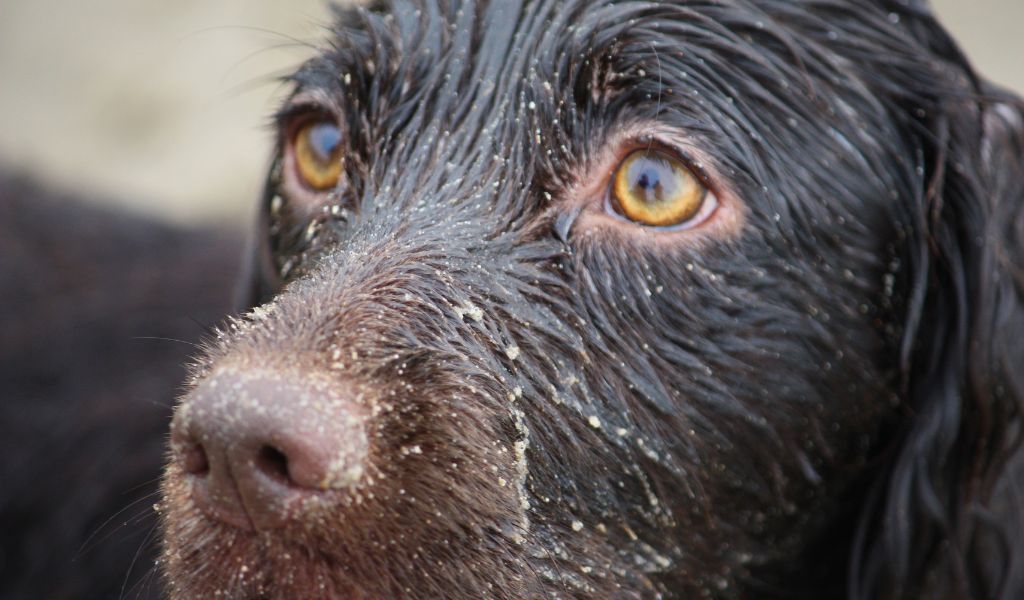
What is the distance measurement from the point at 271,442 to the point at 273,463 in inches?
2.7

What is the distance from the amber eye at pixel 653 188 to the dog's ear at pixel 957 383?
0.62 m

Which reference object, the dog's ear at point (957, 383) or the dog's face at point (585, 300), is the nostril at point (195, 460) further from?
the dog's ear at point (957, 383)

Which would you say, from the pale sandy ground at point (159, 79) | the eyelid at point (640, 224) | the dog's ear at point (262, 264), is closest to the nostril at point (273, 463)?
the eyelid at point (640, 224)

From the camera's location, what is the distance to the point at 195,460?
1953 mm

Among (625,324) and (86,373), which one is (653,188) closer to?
(625,324)

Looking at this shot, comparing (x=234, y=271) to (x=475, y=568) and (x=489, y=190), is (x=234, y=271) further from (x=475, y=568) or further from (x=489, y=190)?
(x=475, y=568)

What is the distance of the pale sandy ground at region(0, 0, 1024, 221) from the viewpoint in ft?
26.4

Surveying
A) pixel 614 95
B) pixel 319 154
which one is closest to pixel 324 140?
pixel 319 154

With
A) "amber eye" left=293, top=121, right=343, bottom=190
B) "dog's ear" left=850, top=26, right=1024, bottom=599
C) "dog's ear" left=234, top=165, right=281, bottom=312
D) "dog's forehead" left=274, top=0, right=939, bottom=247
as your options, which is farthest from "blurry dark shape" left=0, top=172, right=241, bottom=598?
"dog's ear" left=850, top=26, right=1024, bottom=599

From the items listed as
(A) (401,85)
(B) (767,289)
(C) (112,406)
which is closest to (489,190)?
(A) (401,85)

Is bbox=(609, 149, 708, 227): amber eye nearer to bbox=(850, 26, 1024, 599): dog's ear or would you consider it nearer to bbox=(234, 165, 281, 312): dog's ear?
bbox=(850, 26, 1024, 599): dog's ear

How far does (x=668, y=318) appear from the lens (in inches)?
94.5

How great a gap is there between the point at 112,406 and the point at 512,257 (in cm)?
214

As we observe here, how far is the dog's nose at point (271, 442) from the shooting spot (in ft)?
5.97
